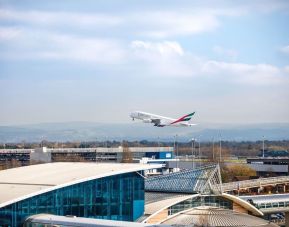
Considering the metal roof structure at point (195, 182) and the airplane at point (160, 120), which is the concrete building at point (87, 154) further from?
the metal roof structure at point (195, 182)

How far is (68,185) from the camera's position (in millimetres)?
31547

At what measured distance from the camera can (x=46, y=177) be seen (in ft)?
109

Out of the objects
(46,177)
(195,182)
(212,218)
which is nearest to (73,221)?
(46,177)

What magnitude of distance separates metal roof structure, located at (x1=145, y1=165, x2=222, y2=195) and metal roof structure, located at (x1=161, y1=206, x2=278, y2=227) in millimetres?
1066

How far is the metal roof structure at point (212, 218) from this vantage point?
3478 centimetres

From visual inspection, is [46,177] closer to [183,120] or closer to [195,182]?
[195,182]

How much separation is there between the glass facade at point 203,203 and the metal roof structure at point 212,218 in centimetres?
24

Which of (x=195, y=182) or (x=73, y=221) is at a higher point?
(x=195, y=182)

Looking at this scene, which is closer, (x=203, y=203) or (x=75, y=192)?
→ (x=75, y=192)

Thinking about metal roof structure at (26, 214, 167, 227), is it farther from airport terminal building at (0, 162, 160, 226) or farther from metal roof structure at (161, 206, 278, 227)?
metal roof structure at (161, 206, 278, 227)

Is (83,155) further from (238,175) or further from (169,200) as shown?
(169,200)

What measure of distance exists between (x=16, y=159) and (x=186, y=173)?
78579 millimetres

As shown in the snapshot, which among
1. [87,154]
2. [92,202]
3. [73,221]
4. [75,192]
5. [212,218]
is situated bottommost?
[212,218]

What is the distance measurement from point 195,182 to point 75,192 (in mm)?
8307
